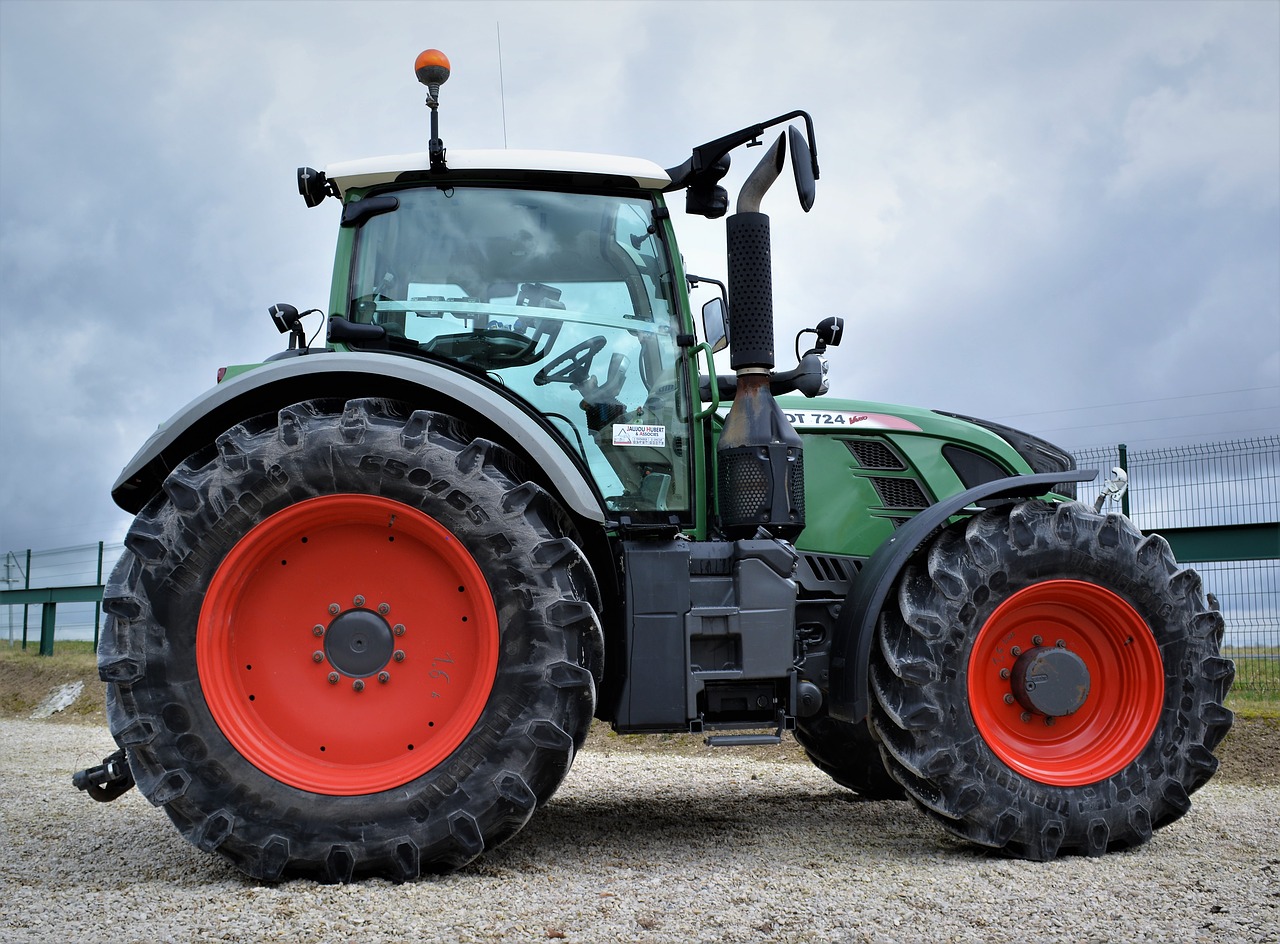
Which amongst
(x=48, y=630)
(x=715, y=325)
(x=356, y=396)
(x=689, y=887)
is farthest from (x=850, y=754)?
(x=48, y=630)

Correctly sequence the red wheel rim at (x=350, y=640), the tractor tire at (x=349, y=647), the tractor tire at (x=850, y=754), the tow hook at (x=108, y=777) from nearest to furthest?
the tractor tire at (x=349, y=647), the red wheel rim at (x=350, y=640), the tow hook at (x=108, y=777), the tractor tire at (x=850, y=754)

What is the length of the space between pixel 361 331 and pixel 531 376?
0.69 metres

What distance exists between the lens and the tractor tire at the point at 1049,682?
13.0ft

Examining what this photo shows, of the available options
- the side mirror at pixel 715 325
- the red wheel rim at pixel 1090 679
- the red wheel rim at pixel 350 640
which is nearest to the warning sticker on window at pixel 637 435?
the side mirror at pixel 715 325

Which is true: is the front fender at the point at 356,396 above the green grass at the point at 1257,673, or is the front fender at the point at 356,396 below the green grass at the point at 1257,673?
above

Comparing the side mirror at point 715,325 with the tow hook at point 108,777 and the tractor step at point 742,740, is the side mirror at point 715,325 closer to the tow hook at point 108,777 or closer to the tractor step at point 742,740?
the tractor step at point 742,740

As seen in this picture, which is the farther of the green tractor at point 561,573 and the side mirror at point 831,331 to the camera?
the side mirror at point 831,331

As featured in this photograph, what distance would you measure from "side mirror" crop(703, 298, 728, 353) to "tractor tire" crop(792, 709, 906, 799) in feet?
6.60

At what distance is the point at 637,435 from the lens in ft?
13.4

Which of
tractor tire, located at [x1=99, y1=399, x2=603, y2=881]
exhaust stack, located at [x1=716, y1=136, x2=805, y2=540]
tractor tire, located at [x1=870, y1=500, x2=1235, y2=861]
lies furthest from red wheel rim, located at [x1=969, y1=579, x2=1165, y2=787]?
tractor tire, located at [x1=99, y1=399, x2=603, y2=881]

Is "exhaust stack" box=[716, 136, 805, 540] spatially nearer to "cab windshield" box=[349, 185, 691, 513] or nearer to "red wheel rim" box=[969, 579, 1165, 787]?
→ "cab windshield" box=[349, 185, 691, 513]

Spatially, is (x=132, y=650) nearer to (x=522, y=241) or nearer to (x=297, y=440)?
(x=297, y=440)

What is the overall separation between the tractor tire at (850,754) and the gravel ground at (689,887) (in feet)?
0.51

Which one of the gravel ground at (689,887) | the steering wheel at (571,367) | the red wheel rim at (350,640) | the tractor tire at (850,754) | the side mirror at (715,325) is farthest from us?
the tractor tire at (850,754)
